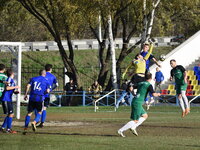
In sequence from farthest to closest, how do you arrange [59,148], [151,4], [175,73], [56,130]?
[151,4], [175,73], [56,130], [59,148]

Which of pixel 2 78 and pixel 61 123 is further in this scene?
pixel 61 123

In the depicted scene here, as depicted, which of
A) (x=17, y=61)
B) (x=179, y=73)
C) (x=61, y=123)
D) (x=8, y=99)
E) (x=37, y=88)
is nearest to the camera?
(x=37, y=88)

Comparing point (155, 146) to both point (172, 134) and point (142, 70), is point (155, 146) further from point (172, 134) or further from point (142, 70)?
point (142, 70)

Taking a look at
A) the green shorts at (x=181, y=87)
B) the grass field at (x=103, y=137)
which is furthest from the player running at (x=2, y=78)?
the green shorts at (x=181, y=87)

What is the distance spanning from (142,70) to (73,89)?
1856cm

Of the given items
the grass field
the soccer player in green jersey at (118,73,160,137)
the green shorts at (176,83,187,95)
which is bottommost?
the grass field

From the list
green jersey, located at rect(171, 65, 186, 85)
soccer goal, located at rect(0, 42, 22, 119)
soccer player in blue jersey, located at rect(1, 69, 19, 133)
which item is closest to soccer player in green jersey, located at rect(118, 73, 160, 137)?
soccer player in blue jersey, located at rect(1, 69, 19, 133)

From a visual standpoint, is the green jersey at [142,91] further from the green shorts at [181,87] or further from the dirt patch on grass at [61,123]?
the green shorts at [181,87]

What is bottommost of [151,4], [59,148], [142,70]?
[59,148]

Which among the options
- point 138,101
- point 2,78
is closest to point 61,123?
point 2,78

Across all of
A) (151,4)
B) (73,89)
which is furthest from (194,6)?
(73,89)

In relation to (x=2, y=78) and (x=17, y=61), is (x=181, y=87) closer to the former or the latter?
(x=17, y=61)

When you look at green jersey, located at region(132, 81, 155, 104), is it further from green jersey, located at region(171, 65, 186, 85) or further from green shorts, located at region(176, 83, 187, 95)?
green shorts, located at region(176, 83, 187, 95)

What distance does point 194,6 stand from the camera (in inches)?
1649
